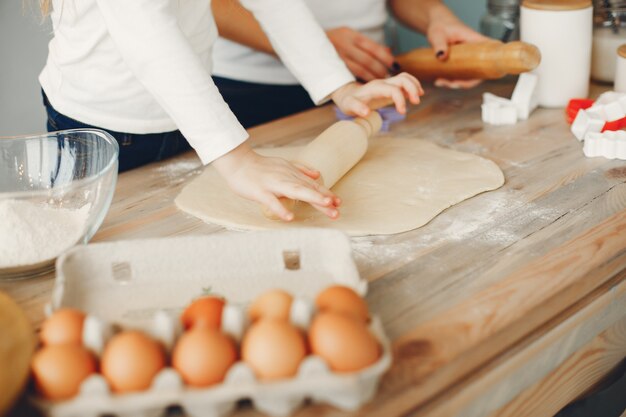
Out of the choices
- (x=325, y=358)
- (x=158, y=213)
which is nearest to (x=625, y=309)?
(x=325, y=358)

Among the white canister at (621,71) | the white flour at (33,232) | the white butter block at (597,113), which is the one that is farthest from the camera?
the white canister at (621,71)

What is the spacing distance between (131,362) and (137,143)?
692 mm

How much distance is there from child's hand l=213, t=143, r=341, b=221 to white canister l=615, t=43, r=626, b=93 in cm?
76

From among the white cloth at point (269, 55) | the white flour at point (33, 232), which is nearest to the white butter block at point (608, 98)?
the white cloth at point (269, 55)

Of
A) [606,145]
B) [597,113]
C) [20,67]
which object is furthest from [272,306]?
[20,67]

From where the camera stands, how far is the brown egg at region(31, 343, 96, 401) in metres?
0.61

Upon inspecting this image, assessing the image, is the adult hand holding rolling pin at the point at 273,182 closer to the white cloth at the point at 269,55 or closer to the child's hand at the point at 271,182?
the child's hand at the point at 271,182

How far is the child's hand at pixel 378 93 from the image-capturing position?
1.26 metres

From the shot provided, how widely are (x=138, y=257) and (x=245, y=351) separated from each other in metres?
0.24

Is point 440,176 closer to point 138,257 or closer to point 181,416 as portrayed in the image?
point 138,257

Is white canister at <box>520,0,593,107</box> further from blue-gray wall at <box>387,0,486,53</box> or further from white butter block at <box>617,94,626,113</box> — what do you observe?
blue-gray wall at <box>387,0,486,53</box>

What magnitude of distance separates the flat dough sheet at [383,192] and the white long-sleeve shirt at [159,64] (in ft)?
0.38

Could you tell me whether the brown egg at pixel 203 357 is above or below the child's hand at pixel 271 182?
above

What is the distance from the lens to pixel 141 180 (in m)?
1.21
